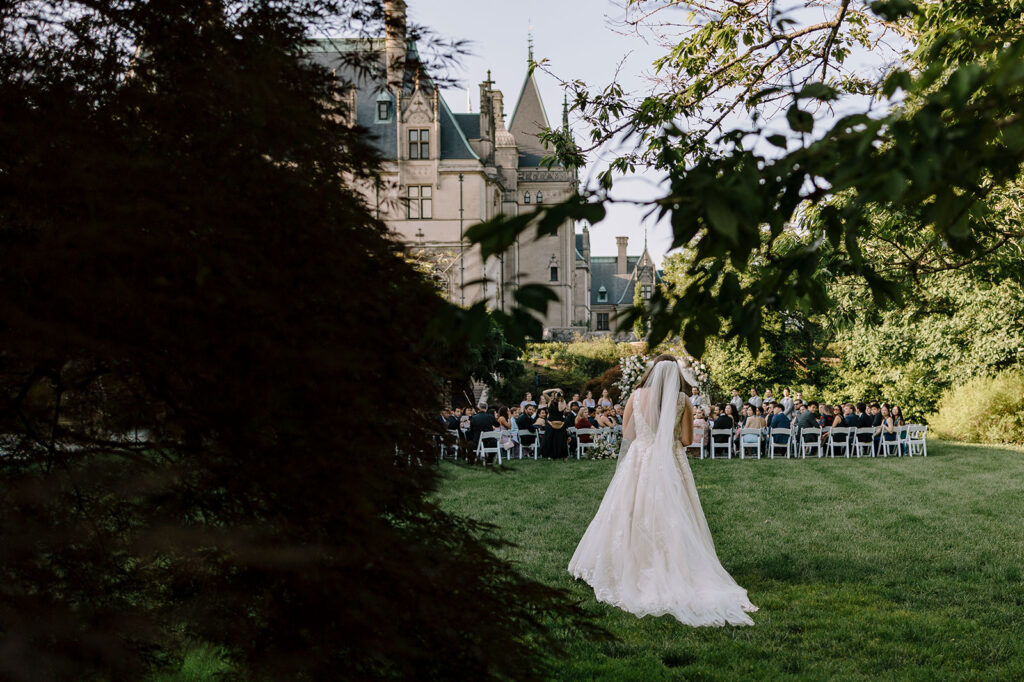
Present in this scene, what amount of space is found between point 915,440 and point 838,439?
6.08 ft

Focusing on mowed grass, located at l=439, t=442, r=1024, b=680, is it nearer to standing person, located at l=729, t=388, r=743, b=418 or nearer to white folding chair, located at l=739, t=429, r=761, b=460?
white folding chair, located at l=739, t=429, r=761, b=460

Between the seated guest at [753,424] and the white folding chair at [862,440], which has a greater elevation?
the seated guest at [753,424]

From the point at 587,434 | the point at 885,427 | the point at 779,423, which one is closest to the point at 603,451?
the point at 587,434

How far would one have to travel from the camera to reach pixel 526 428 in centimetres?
2189

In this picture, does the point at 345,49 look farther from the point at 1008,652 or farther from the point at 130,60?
the point at 1008,652

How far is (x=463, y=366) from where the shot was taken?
3.21 metres

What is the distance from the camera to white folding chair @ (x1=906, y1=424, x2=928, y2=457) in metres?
21.4

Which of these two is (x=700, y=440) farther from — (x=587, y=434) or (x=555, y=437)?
(x=555, y=437)

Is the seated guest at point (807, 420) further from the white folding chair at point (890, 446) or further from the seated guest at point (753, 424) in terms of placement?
the white folding chair at point (890, 446)

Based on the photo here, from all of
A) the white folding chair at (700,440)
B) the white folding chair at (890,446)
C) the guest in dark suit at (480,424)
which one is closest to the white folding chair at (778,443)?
the white folding chair at (700,440)

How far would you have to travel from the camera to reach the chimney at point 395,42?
334 centimetres

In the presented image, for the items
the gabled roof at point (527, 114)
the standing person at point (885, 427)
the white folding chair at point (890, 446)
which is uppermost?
the gabled roof at point (527, 114)

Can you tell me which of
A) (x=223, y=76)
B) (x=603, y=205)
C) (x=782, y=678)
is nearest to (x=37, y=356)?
(x=223, y=76)

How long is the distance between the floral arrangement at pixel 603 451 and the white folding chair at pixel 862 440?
6326 mm
